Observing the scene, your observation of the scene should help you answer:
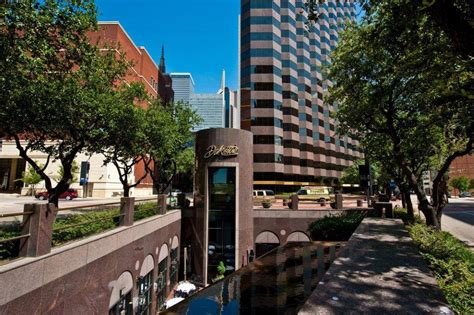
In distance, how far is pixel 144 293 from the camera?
1498 centimetres

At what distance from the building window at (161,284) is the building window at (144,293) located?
1200mm

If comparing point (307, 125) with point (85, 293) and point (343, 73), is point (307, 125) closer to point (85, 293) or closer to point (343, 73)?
point (343, 73)

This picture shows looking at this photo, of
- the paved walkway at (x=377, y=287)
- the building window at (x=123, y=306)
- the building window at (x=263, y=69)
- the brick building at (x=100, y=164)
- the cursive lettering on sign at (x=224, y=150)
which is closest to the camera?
the paved walkway at (x=377, y=287)

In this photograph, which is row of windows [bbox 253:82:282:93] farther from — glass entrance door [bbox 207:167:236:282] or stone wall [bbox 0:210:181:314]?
stone wall [bbox 0:210:181:314]

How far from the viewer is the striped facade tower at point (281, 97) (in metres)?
55.3

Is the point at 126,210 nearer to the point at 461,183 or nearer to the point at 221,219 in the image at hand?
the point at 221,219

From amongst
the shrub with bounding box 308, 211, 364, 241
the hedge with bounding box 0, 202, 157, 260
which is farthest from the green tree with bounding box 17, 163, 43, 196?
the shrub with bounding box 308, 211, 364, 241

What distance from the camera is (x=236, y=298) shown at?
5312 millimetres

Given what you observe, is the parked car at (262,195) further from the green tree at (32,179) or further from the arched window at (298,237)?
the green tree at (32,179)

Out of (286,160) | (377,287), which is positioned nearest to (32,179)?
(286,160)

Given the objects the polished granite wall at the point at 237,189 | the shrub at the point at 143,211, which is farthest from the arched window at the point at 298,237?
the shrub at the point at 143,211

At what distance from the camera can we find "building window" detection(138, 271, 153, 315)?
14356 millimetres

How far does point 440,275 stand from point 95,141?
16259 mm

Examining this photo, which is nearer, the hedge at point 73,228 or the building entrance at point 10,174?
the hedge at point 73,228
